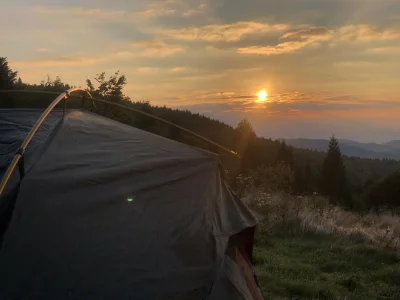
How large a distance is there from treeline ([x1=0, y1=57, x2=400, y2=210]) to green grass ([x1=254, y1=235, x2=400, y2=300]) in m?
1.81

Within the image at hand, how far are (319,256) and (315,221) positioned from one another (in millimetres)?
2539

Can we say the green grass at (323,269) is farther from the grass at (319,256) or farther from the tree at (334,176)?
the tree at (334,176)

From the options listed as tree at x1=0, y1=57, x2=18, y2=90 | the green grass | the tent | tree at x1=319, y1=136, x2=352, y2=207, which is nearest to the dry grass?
the green grass

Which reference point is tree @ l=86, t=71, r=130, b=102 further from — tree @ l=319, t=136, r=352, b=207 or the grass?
tree @ l=319, t=136, r=352, b=207

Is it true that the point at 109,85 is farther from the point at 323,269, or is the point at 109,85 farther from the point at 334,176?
the point at 334,176

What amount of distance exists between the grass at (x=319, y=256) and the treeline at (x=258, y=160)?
1.79m

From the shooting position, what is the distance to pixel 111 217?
3.05m

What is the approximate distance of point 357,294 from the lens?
6.40 m

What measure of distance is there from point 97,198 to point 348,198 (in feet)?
147

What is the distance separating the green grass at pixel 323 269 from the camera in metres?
6.36

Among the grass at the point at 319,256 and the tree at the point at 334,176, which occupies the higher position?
the grass at the point at 319,256

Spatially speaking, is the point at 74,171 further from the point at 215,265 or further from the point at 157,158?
the point at 215,265

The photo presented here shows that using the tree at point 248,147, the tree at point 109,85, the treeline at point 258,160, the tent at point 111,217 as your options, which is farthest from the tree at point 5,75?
the tree at point 248,147

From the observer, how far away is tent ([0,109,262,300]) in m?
2.68
